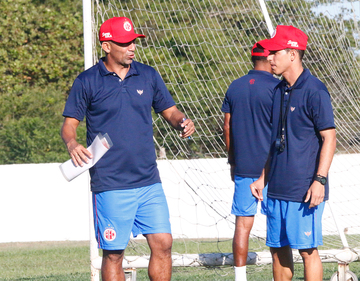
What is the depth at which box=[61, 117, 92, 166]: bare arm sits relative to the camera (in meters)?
3.68

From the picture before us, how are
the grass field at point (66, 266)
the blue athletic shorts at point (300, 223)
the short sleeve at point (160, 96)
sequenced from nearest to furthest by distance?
the blue athletic shorts at point (300, 223), the short sleeve at point (160, 96), the grass field at point (66, 266)

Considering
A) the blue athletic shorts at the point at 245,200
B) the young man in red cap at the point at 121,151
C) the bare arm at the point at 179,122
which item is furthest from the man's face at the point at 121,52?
the blue athletic shorts at the point at 245,200

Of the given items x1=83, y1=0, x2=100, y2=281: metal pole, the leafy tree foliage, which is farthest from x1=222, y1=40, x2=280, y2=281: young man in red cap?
the leafy tree foliage

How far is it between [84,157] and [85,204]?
23.8 ft

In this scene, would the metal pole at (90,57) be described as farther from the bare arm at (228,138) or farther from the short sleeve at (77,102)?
the bare arm at (228,138)

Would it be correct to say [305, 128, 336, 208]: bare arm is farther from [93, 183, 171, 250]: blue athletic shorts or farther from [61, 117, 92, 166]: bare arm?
[61, 117, 92, 166]: bare arm

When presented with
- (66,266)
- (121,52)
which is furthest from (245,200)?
(66,266)

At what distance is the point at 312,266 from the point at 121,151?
154 cm

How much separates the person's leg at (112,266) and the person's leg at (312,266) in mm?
1335

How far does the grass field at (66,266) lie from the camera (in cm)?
673

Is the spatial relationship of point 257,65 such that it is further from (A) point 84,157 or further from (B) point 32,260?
(B) point 32,260

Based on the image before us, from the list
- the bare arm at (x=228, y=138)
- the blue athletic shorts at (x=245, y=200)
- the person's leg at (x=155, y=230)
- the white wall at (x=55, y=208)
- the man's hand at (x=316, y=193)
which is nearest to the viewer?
the man's hand at (x=316, y=193)

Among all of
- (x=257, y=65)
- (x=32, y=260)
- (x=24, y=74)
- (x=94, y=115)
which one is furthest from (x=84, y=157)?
(x=24, y=74)

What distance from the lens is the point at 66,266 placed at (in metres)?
8.23
